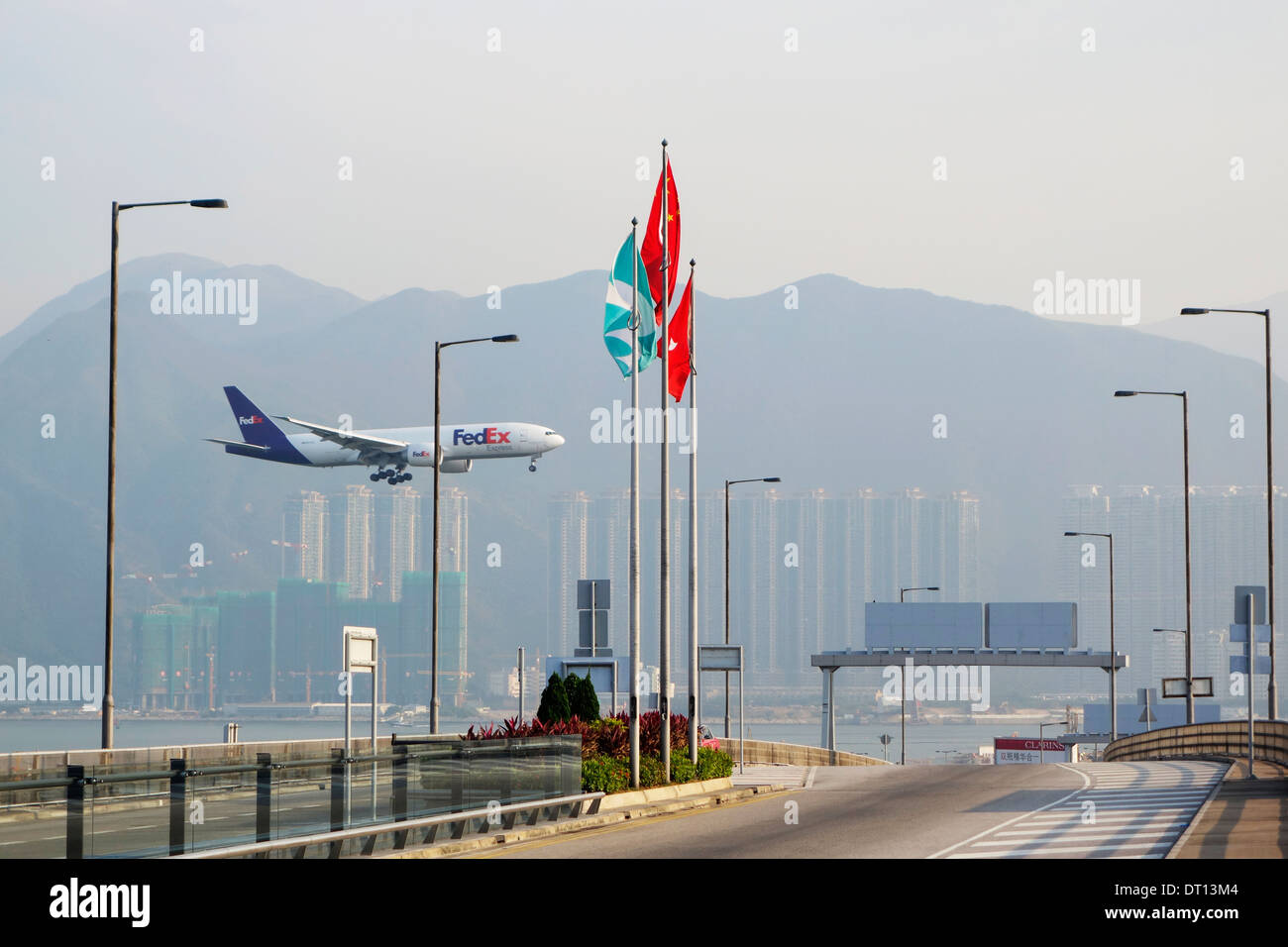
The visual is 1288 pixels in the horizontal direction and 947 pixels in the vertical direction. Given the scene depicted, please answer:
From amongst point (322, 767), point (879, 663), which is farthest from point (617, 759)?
point (879, 663)

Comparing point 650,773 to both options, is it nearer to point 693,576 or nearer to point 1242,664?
point 693,576

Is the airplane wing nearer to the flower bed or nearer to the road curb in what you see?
the flower bed

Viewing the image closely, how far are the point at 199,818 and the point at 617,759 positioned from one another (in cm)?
1566

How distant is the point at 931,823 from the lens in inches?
1048

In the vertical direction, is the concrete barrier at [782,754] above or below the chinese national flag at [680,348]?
below

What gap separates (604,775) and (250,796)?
1276cm

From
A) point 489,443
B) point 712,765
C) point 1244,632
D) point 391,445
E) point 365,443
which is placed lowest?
point 712,765

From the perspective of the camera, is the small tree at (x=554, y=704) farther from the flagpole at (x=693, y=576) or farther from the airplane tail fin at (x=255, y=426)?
the airplane tail fin at (x=255, y=426)

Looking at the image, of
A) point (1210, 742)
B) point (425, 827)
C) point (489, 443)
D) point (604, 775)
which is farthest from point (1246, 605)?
point (489, 443)

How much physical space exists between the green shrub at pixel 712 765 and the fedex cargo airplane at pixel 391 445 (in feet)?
222

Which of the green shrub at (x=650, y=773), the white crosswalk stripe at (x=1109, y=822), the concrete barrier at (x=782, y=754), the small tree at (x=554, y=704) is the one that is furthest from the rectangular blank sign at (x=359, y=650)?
the concrete barrier at (x=782, y=754)

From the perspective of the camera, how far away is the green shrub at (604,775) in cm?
2956

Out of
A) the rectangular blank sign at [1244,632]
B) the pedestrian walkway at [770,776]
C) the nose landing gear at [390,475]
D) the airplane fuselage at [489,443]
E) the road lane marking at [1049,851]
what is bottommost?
the pedestrian walkway at [770,776]
